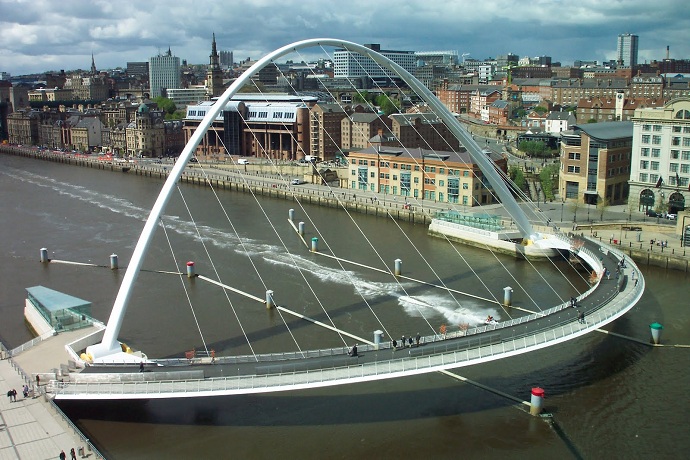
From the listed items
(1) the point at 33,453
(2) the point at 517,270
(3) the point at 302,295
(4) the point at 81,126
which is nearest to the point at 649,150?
(2) the point at 517,270

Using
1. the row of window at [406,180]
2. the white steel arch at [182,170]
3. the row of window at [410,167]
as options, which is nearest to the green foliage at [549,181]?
the row of window at [406,180]

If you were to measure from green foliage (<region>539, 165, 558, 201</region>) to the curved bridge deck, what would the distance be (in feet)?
82.9

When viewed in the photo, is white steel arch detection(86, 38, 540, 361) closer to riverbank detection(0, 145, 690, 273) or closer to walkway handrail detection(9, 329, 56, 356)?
walkway handrail detection(9, 329, 56, 356)

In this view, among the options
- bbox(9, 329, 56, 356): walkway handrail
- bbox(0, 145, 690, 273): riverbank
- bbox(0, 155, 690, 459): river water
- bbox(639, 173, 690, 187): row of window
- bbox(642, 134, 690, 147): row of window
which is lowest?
bbox(0, 155, 690, 459): river water

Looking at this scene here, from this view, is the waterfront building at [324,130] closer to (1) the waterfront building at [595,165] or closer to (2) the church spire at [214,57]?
(1) the waterfront building at [595,165]

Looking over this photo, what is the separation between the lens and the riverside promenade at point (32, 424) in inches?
570

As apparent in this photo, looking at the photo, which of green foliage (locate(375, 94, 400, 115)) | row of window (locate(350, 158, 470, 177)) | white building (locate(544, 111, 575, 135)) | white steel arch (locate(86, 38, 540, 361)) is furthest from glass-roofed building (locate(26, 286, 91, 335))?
green foliage (locate(375, 94, 400, 115))

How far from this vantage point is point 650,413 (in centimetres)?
1708

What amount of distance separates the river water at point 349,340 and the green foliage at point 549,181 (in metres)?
10.1

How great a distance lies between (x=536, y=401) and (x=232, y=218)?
27.7m

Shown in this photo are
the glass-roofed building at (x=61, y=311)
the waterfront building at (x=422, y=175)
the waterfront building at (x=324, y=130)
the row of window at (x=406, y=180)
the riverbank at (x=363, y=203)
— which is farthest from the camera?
the waterfront building at (x=324, y=130)

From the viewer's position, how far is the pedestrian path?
568 inches

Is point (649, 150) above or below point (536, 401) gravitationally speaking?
above

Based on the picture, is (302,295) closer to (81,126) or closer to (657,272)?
(657,272)
